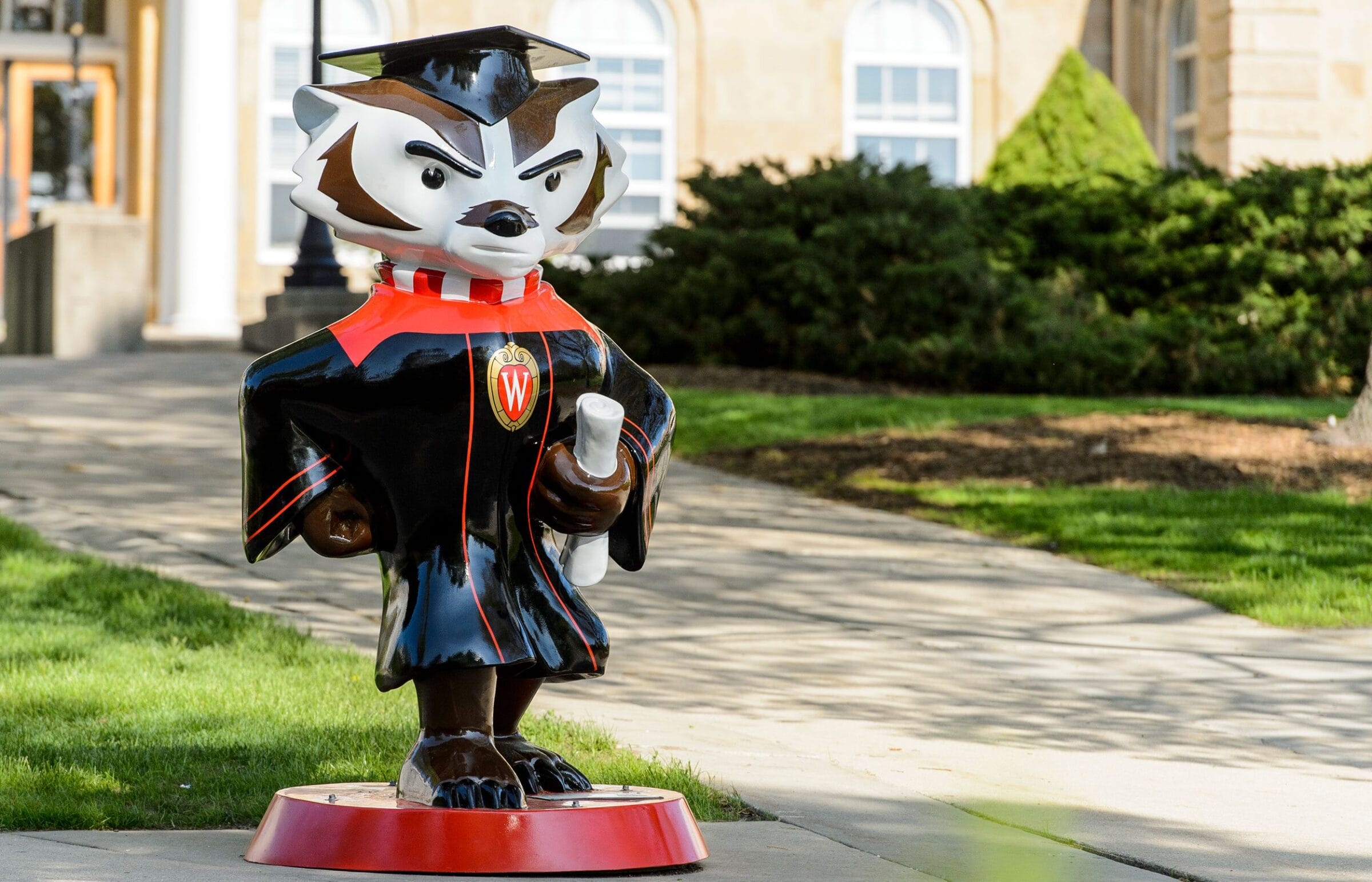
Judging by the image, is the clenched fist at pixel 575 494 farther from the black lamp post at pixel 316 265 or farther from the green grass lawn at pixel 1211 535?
the black lamp post at pixel 316 265

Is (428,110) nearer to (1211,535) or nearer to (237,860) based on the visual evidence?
(237,860)

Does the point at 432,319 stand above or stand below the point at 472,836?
above

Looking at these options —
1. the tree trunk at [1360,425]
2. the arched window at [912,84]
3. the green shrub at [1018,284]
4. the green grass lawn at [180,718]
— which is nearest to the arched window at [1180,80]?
the arched window at [912,84]

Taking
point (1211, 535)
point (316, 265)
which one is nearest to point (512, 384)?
point (1211, 535)

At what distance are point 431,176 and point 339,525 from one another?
703mm

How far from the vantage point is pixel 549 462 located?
356 cm

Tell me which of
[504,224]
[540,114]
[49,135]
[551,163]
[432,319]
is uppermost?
[49,135]

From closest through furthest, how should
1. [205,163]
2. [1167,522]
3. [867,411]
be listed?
[1167,522] → [867,411] → [205,163]

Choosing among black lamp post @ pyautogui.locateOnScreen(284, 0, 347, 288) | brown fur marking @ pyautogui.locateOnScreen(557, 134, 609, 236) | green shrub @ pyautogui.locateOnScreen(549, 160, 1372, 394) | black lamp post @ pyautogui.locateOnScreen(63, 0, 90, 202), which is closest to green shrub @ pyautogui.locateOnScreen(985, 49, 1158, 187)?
green shrub @ pyautogui.locateOnScreen(549, 160, 1372, 394)

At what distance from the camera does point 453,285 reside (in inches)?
142

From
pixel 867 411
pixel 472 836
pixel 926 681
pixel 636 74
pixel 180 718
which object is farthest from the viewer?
pixel 636 74

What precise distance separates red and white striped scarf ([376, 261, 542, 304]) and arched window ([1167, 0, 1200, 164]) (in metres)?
18.6

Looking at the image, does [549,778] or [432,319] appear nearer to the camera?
[432,319]

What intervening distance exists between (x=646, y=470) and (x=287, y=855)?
3.35 feet
